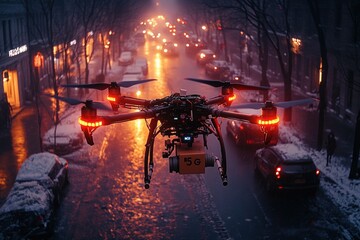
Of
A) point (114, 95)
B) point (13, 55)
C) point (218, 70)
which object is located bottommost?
point (218, 70)

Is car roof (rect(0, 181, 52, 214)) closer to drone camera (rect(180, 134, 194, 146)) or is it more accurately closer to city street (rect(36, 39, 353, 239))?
city street (rect(36, 39, 353, 239))

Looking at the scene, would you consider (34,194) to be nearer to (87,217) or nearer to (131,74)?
(87,217)

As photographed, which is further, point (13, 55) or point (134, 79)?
point (134, 79)

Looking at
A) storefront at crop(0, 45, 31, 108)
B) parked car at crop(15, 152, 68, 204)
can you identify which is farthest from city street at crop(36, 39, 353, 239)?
storefront at crop(0, 45, 31, 108)

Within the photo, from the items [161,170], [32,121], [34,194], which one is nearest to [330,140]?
[161,170]

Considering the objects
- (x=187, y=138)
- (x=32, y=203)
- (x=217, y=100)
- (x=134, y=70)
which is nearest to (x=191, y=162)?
(x=187, y=138)

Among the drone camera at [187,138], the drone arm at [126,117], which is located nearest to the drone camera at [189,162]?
the drone camera at [187,138]

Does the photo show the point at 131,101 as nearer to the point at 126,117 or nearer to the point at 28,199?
the point at 126,117
